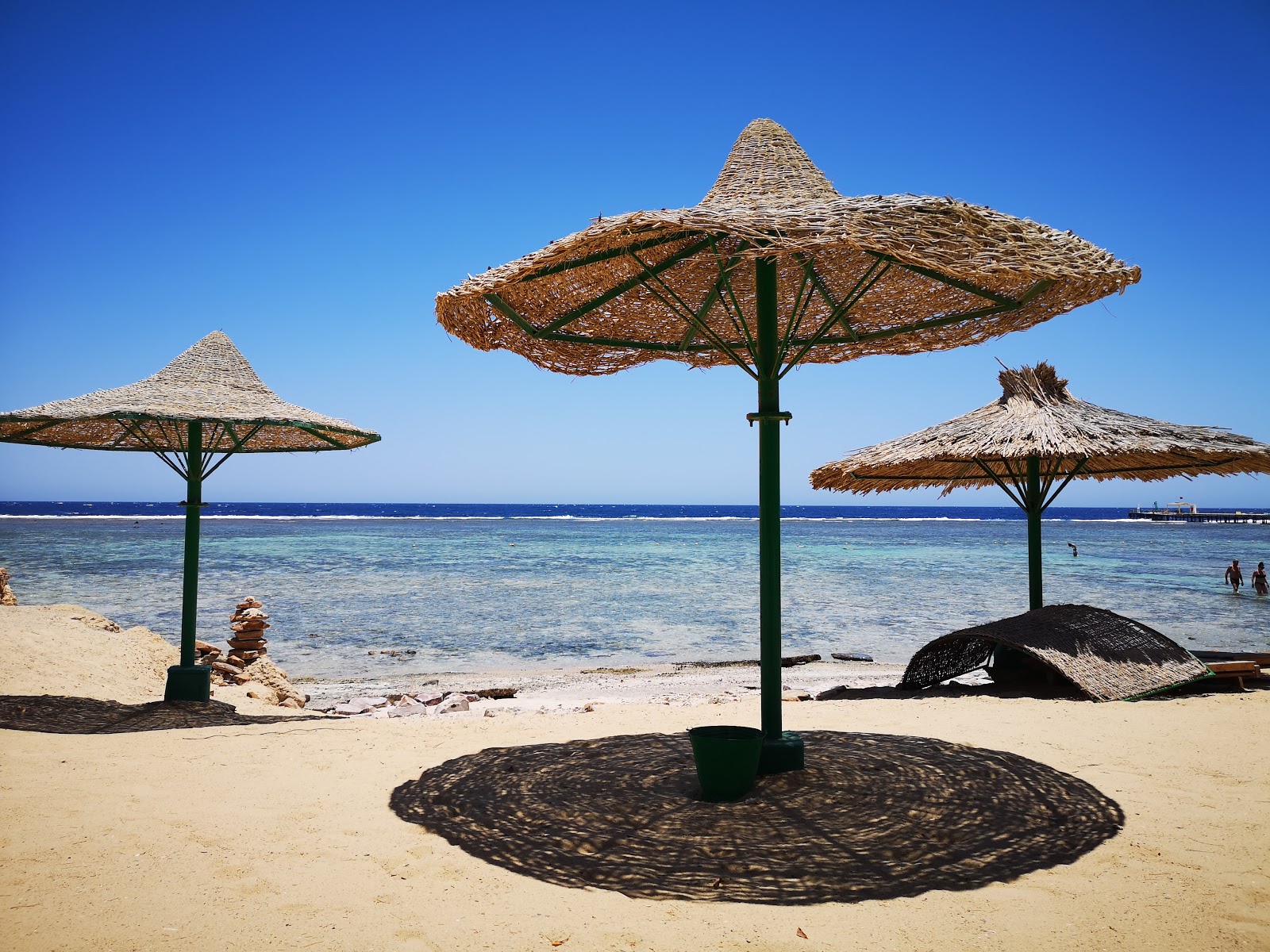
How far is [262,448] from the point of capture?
880 centimetres

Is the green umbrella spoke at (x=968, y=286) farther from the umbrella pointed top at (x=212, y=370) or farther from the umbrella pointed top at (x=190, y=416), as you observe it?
the umbrella pointed top at (x=212, y=370)

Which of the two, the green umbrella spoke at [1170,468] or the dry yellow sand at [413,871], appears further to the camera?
the green umbrella spoke at [1170,468]

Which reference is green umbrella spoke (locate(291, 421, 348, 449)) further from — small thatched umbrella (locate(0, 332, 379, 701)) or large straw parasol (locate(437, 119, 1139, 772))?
large straw parasol (locate(437, 119, 1139, 772))

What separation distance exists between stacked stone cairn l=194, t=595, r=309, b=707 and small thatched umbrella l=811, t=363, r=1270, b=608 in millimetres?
6394

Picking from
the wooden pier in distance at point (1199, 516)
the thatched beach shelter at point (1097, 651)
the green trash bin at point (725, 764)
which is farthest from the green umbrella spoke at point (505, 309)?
the wooden pier in distance at point (1199, 516)

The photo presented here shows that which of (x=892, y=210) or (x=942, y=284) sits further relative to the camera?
(x=942, y=284)

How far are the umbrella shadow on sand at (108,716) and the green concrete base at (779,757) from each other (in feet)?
13.9

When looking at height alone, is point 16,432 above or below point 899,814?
above

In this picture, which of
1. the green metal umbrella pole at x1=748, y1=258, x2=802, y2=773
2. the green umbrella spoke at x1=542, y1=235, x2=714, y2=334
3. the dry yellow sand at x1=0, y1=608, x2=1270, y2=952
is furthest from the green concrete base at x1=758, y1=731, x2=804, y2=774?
the green umbrella spoke at x1=542, y1=235, x2=714, y2=334

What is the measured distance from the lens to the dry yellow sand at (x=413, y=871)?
8.29ft

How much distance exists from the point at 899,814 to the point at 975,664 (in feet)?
17.0

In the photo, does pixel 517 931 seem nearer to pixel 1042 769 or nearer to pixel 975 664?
pixel 1042 769

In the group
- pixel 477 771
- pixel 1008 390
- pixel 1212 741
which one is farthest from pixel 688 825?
pixel 1008 390

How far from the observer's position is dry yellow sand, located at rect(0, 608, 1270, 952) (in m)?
2.53
